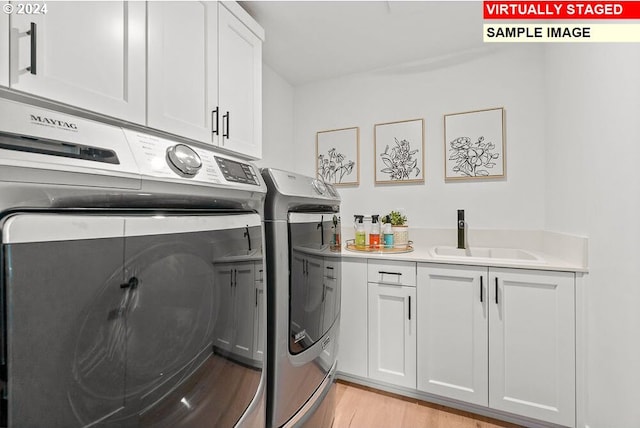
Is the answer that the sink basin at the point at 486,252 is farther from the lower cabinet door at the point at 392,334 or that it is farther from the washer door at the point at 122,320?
the washer door at the point at 122,320

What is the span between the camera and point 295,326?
3.37 ft

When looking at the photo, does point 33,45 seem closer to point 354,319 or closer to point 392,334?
point 354,319

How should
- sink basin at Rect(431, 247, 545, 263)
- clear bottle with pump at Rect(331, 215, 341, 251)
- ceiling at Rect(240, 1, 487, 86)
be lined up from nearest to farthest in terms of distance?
clear bottle with pump at Rect(331, 215, 341, 251), ceiling at Rect(240, 1, 487, 86), sink basin at Rect(431, 247, 545, 263)

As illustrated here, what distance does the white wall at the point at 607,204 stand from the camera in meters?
1.14

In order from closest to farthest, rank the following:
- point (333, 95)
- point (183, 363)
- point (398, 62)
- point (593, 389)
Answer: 1. point (183, 363)
2. point (593, 389)
3. point (398, 62)
4. point (333, 95)

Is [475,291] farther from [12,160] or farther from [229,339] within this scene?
[12,160]

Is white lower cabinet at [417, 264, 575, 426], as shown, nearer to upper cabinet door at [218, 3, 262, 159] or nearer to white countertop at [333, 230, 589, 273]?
white countertop at [333, 230, 589, 273]

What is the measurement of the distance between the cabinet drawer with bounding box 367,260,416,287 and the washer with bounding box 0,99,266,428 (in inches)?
51.8

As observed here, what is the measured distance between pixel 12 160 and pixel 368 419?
197 centimetres

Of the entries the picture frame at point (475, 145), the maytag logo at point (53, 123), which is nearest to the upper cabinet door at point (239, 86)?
the maytag logo at point (53, 123)

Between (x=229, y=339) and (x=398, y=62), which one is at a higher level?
(x=398, y=62)

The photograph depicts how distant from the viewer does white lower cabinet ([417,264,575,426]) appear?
1539 millimetres

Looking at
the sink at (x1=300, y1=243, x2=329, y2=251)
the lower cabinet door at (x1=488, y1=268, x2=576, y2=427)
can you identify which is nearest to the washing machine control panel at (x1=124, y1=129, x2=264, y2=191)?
the sink at (x1=300, y1=243, x2=329, y2=251)

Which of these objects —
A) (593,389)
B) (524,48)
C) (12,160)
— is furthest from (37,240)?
(524,48)
